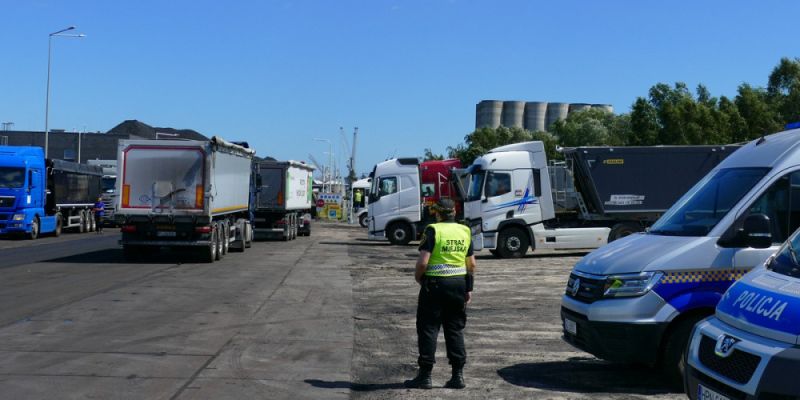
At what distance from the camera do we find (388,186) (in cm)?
3369

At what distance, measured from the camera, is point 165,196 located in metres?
22.3

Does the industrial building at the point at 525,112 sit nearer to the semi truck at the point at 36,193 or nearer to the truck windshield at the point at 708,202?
the semi truck at the point at 36,193

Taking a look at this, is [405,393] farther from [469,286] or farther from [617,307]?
[617,307]

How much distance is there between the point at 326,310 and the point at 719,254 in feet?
24.4

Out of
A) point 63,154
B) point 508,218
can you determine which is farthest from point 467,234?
point 63,154

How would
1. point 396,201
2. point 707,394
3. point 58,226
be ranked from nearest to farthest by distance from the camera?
1. point 707,394
2. point 396,201
3. point 58,226

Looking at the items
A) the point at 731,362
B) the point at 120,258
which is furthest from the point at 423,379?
the point at 120,258


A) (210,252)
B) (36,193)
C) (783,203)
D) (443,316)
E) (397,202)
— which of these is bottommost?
(443,316)

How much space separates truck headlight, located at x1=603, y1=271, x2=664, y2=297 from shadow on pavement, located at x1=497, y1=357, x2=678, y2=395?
0.93m

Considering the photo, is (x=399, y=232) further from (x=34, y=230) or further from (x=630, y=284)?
(x=630, y=284)

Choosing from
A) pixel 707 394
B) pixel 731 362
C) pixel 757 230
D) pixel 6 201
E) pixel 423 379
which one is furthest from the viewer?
pixel 6 201

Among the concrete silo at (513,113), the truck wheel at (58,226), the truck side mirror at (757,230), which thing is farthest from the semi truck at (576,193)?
the concrete silo at (513,113)

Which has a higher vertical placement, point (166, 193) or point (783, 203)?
point (166, 193)

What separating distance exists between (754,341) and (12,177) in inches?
1229
